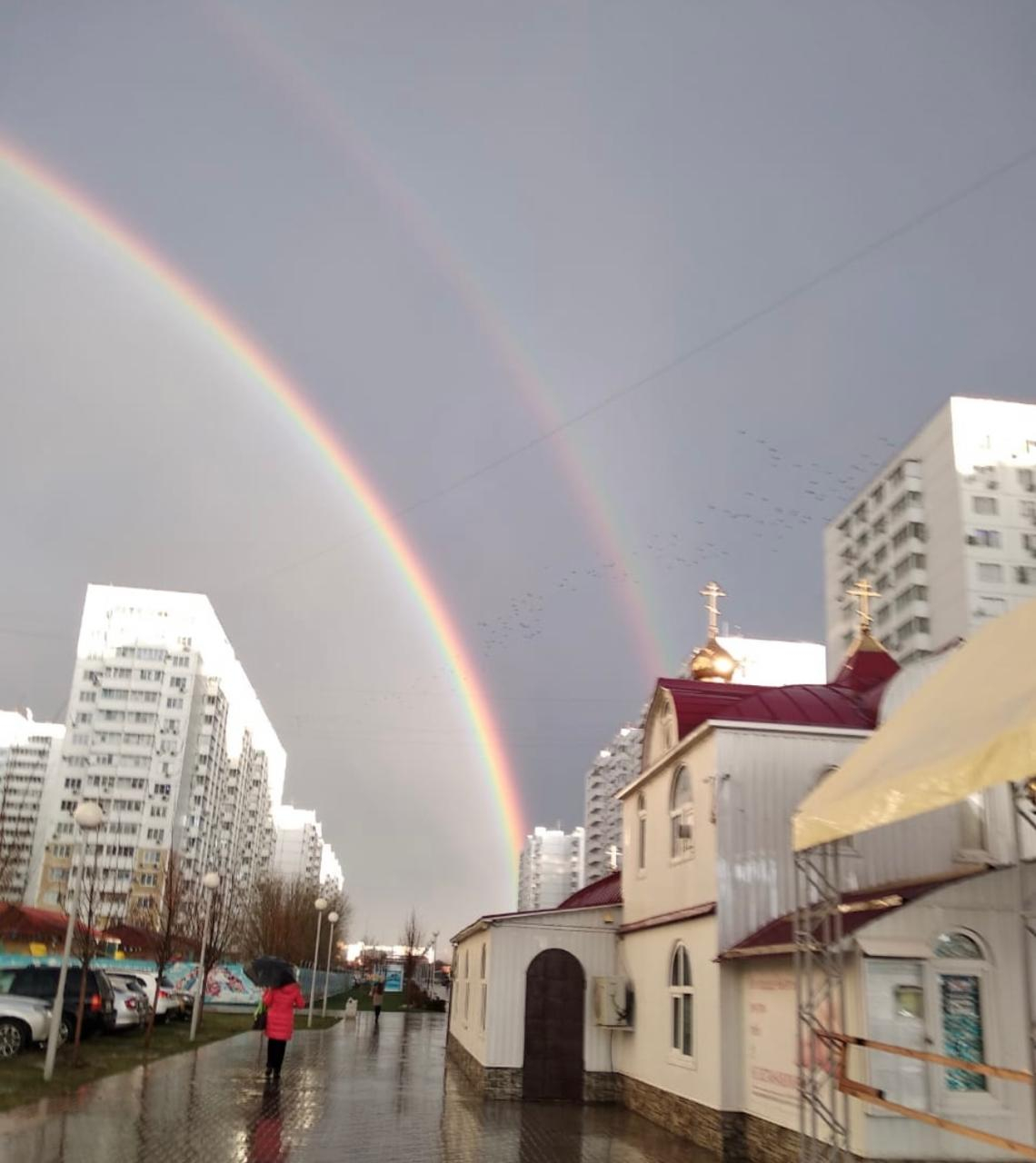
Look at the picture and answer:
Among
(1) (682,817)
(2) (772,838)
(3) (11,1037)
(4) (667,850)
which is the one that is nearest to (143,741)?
(3) (11,1037)

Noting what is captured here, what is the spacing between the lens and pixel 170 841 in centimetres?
10931

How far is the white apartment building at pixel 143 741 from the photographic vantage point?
109 metres

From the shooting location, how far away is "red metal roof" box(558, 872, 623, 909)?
82.1 ft

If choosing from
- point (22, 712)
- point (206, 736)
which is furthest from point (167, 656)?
point (22, 712)

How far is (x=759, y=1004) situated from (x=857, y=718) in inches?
232

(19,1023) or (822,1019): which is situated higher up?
(822,1019)

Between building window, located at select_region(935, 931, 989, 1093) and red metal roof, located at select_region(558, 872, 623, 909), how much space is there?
11.8m

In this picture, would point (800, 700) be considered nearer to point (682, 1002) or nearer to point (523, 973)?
point (682, 1002)

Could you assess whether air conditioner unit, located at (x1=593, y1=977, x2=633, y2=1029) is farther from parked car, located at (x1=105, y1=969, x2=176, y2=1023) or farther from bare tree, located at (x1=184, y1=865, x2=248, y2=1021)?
parked car, located at (x1=105, y1=969, x2=176, y2=1023)

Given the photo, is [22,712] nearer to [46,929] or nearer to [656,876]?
[46,929]

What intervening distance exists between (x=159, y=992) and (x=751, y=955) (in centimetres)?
2339

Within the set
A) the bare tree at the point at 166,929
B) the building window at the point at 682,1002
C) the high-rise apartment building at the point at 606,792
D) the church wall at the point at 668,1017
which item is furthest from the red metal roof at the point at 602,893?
the high-rise apartment building at the point at 606,792

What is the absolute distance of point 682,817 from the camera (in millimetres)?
18609

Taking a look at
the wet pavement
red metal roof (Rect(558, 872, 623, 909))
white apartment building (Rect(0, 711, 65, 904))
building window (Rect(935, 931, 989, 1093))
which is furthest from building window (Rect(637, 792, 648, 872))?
white apartment building (Rect(0, 711, 65, 904))
